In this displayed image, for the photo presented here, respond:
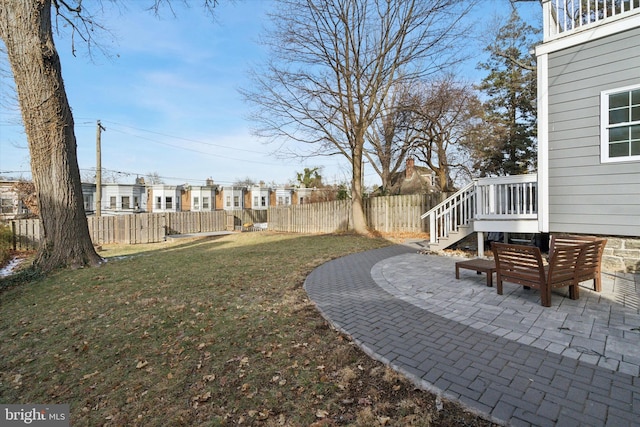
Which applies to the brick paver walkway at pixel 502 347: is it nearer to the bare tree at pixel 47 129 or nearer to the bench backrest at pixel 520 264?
the bench backrest at pixel 520 264

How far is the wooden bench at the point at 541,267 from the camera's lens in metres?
4.17

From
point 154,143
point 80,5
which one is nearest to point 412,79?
point 80,5

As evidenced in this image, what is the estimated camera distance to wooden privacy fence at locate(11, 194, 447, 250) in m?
14.2

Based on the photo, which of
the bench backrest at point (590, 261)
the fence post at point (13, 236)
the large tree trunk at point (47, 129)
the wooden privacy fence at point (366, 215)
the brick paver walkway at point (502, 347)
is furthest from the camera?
the wooden privacy fence at point (366, 215)

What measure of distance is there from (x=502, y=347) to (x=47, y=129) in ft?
34.4

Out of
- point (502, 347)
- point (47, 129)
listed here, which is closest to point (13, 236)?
point (47, 129)

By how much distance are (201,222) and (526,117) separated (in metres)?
24.7

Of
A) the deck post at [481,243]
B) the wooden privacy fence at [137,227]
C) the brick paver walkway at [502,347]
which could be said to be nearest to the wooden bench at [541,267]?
the brick paver walkway at [502,347]

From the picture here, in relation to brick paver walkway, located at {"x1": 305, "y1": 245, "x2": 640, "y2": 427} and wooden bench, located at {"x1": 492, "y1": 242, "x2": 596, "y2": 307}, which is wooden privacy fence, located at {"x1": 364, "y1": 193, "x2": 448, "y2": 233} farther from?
wooden bench, located at {"x1": 492, "y1": 242, "x2": 596, "y2": 307}

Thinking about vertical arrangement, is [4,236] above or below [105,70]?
below

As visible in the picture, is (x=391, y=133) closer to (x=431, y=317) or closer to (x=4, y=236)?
(x=431, y=317)

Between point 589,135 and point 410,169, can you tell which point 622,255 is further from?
point 410,169

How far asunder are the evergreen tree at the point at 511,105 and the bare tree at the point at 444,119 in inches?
39.9

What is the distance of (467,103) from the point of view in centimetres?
1845
